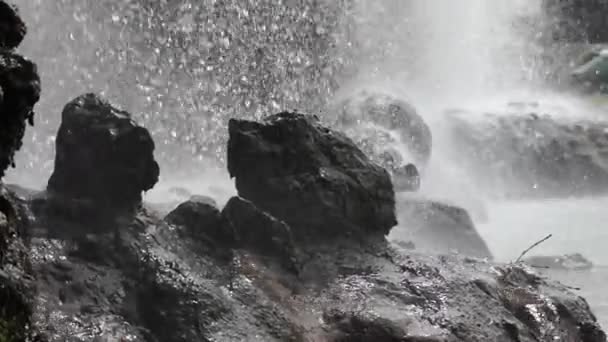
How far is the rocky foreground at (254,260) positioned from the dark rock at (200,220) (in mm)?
14

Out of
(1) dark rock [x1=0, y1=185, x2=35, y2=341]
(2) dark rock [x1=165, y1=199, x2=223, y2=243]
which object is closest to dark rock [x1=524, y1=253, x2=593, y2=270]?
(2) dark rock [x1=165, y1=199, x2=223, y2=243]

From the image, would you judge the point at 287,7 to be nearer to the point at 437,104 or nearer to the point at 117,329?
the point at 437,104

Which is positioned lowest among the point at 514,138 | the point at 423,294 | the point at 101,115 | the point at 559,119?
the point at 423,294

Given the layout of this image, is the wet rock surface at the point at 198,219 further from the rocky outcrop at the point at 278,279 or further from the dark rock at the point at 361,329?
the dark rock at the point at 361,329

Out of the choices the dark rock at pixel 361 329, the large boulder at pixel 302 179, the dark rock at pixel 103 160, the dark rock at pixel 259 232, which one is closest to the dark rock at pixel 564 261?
the large boulder at pixel 302 179

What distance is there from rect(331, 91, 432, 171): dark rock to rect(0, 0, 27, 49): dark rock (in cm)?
1578

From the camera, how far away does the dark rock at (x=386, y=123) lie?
21.2 meters

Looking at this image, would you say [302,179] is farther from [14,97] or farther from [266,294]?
[14,97]

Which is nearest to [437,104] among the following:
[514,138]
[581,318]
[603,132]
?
[514,138]

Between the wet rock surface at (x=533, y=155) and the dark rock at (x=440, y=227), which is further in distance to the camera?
the wet rock surface at (x=533, y=155)

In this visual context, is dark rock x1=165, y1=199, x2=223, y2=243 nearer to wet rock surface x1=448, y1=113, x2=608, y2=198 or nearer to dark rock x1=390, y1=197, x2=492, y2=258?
dark rock x1=390, y1=197, x2=492, y2=258

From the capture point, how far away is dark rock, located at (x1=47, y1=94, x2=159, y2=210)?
685cm

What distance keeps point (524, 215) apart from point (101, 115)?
16.0 m

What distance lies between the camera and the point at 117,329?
5883 mm
